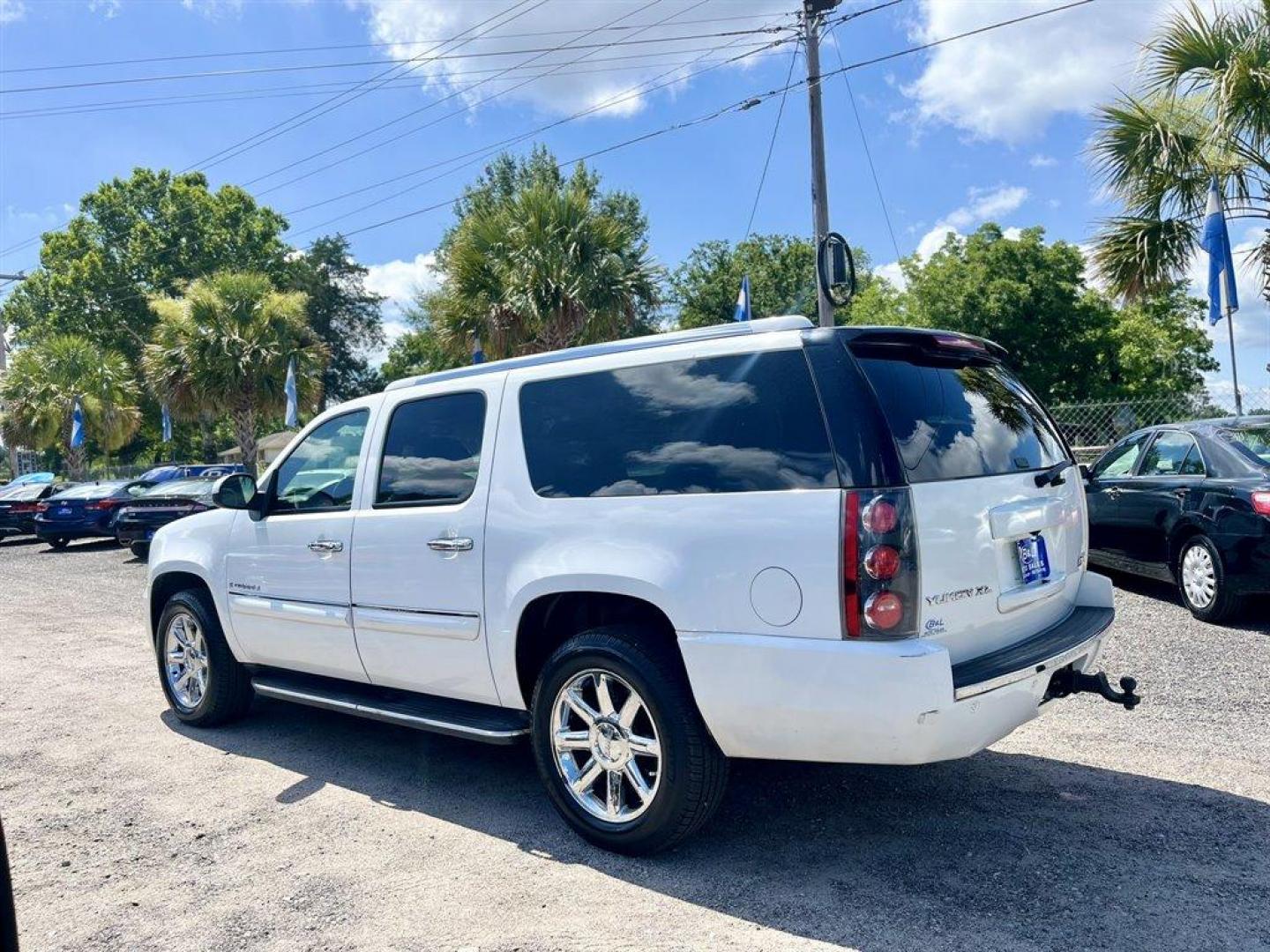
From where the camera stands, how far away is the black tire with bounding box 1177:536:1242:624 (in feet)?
23.7

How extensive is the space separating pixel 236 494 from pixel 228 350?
21.5m

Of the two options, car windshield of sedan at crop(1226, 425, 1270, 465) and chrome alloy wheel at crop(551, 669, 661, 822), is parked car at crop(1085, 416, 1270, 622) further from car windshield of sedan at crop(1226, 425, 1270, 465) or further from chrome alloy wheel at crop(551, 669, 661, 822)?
chrome alloy wheel at crop(551, 669, 661, 822)

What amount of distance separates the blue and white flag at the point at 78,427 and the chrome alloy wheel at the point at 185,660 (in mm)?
31283

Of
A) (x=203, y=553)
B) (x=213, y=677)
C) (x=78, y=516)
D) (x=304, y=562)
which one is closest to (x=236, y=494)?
(x=203, y=553)

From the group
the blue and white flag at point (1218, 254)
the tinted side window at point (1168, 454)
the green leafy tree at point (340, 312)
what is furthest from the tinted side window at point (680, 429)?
the green leafy tree at point (340, 312)

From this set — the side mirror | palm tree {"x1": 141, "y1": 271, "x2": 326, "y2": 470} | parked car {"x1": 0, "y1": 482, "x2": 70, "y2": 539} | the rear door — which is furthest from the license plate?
palm tree {"x1": 141, "y1": 271, "x2": 326, "y2": 470}

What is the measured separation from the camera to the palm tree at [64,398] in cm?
3472

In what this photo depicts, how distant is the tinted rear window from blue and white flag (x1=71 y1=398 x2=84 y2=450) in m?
35.1

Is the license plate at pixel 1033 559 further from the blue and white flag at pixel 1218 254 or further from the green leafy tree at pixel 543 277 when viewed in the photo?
the green leafy tree at pixel 543 277

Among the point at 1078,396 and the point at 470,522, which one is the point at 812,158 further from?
the point at 1078,396

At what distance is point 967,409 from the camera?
12.7 ft

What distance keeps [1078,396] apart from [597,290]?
2307 cm

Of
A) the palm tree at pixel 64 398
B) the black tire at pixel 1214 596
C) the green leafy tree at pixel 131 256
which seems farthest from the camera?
the green leafy tree at pixel 131 256

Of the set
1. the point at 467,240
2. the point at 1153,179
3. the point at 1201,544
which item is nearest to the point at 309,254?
the point at 467,240
